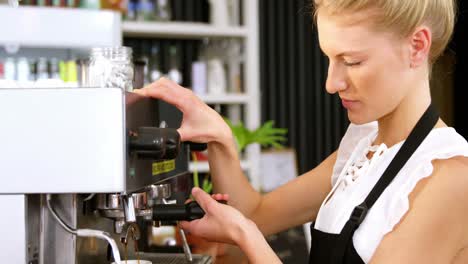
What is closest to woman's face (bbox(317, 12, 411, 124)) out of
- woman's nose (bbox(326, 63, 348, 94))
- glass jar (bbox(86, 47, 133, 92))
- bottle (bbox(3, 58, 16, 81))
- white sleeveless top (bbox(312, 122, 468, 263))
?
woman's nose (bbox(326, 63, 348, 94))

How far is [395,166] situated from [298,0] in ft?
12.1

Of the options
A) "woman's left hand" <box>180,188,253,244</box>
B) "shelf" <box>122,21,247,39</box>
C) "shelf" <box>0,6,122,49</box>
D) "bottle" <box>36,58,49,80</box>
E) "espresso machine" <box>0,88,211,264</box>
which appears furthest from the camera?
"shelf" <box>122,21,247,39</box>

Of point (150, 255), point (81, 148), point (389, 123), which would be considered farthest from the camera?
point (150, 255)

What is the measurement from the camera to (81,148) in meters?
1.10

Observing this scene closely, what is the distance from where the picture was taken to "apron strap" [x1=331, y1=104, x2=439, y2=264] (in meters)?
1.36

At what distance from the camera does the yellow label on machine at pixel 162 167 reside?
4.58 feet

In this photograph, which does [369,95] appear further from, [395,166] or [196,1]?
[196,1]

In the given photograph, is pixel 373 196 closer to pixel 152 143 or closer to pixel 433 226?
pixel 433 226

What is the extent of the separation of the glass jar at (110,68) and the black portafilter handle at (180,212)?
0.28 metres

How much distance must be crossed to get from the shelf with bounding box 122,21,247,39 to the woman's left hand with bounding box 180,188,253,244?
2868 mm

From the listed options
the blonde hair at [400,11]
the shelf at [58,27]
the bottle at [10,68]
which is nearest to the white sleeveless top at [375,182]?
the blonde hair at [400,11]

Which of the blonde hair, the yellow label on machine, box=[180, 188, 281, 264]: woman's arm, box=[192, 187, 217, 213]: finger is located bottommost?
box=[180, 188, 281, 264]: woman's arm

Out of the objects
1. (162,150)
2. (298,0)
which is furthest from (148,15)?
(162,150)

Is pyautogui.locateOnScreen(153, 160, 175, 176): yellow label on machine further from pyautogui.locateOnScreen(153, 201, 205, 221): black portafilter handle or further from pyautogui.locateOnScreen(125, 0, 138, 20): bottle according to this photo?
pyautogui.locateOnScreen(125, 0, 138, 20): bottle
